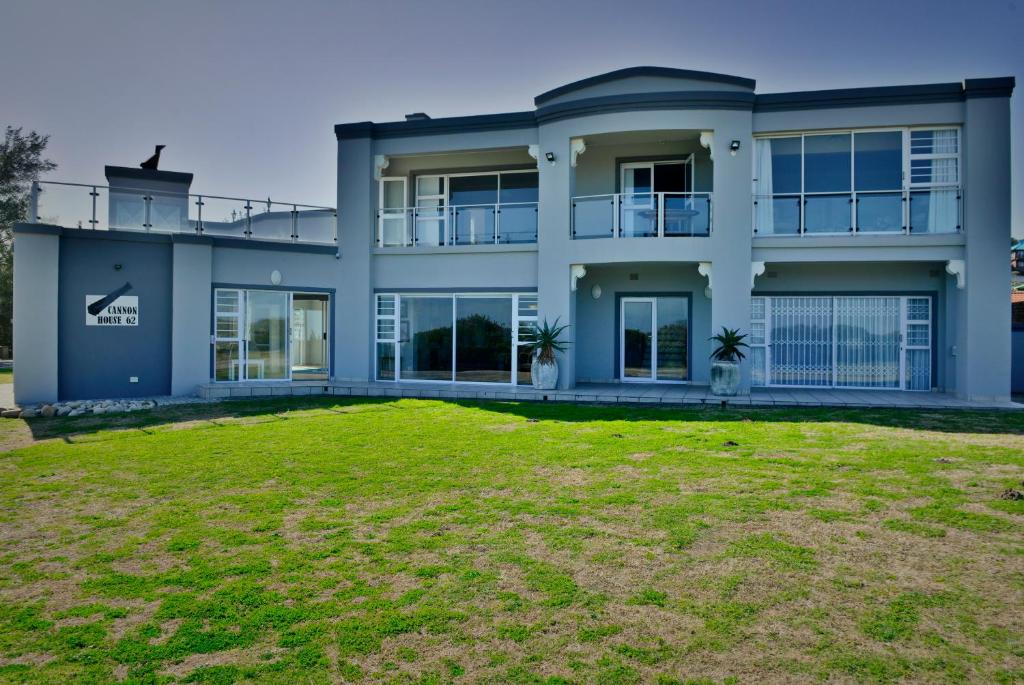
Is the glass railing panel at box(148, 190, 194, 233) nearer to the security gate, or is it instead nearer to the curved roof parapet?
the curved roof parapet

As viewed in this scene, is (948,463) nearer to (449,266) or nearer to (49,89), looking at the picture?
(449,266)

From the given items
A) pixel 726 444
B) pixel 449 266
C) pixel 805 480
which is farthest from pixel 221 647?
pixel 449 266

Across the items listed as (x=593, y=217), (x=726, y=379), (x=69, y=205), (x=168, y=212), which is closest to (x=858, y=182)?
(x=726, y=379)

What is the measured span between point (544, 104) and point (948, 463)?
12359 mm

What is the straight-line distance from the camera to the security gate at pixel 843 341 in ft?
51.6

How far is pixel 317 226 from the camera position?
18141 millimetres

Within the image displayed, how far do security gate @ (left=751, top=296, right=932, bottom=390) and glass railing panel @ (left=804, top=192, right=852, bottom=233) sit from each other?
188cm

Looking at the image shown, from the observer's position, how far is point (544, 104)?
16547mm

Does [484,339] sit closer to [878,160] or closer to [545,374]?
[545,374]

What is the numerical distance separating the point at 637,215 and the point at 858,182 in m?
5.24

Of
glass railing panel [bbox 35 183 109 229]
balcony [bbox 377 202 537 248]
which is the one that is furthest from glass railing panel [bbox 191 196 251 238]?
balcony [bbox 377 202 537 248]

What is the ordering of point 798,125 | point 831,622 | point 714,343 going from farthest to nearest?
point 714,343 → point 798,125 → point 831,622

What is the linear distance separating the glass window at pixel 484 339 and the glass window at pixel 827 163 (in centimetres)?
798

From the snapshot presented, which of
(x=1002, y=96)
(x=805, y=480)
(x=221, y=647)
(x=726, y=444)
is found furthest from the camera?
(x=1002, y=96)
